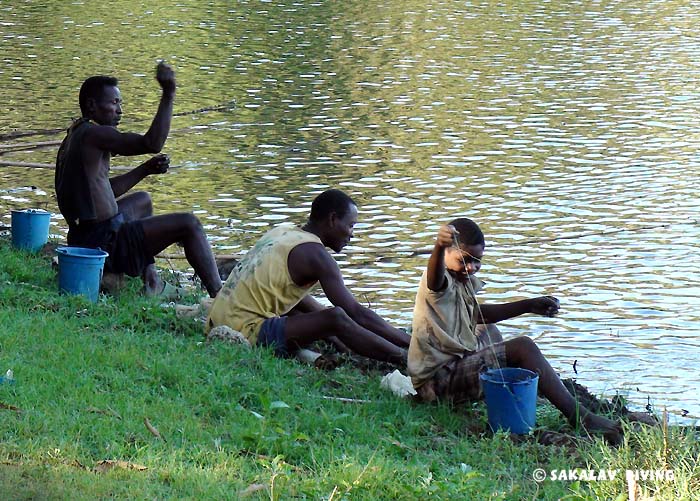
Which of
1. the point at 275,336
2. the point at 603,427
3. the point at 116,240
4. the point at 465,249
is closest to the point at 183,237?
the point at 116,240

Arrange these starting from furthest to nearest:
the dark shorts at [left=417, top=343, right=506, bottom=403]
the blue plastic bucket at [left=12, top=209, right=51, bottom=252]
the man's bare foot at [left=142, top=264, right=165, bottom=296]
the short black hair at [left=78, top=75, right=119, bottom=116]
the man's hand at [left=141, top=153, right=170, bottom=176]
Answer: the blue plastic bucket at [left=12, top=209, right=51, bottom=252], the man's bare foot at [left=142, top=264, right=165, bottom=296], the man's hand at [left=141, top=153, right=170, bottom=176], the short black hair at [left=78, top=75, right=119, bottom=116], the dark shorts at [left=417, top=343, right=506, bottom=403]

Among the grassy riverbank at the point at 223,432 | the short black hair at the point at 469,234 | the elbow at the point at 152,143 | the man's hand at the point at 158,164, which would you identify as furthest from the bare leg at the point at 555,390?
the man's hand at the point at 158,164

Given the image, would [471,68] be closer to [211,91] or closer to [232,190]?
[211,91]

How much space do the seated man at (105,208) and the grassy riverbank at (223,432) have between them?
2.47 ft

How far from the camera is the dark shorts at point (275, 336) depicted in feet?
21.8

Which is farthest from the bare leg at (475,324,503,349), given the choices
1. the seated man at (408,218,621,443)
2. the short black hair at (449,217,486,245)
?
the short black hair at (449,217,486,245)

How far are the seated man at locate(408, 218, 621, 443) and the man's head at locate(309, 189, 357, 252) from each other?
830 mm

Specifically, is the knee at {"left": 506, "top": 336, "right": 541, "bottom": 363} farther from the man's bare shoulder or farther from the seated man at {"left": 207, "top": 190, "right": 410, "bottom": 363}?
the man's bare shoulder

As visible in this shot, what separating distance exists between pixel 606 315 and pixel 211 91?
10.0 m

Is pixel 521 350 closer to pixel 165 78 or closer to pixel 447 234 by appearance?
pixel 447 234

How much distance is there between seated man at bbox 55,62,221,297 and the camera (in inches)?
290

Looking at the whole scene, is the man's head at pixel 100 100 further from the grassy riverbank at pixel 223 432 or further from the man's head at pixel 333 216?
the man's head at pixel 333 216

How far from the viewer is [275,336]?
665 centimetres

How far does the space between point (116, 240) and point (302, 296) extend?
1424 millimetres
